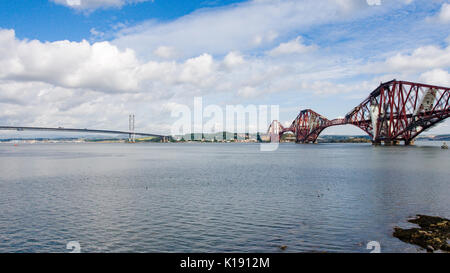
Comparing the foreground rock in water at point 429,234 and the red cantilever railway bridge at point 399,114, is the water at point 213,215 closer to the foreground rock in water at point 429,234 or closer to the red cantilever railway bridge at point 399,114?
the foreground rock in water at point 429,234

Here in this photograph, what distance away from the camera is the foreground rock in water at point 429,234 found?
13422mm

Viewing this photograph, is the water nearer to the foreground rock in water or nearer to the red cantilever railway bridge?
the foreground rock in water

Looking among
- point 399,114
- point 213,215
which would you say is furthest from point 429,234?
point 399,114

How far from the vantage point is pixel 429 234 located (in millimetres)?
14578

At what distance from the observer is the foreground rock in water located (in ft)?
44.0

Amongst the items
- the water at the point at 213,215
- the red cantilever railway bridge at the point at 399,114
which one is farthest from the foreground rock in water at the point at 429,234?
the red cantilever railway bridge at the point at 399,114

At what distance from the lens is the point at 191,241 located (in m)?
14.7

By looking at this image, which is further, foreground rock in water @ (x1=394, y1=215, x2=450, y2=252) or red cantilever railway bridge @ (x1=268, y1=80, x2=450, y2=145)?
red cantilever railway bridge @ (x1=268, y1=80, x2=450, y2=145)

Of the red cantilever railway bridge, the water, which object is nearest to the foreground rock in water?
the water
